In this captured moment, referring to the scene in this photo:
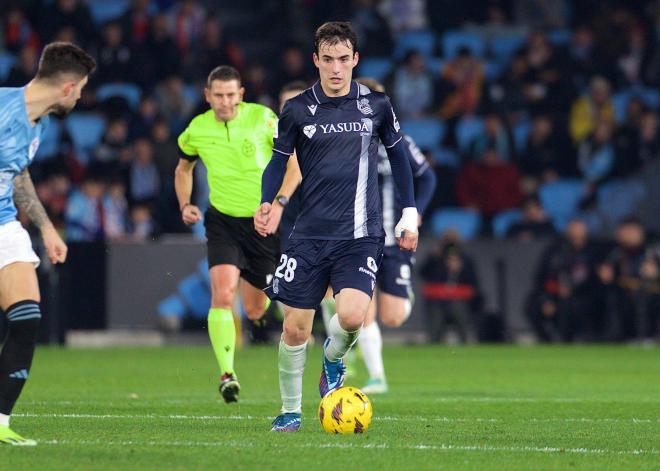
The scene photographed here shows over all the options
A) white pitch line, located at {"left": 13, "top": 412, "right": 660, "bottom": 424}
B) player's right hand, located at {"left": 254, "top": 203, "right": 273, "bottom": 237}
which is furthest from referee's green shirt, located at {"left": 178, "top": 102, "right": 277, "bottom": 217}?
player's right hand, located at {"left": 254, "top": 203, "right": 273, "bottom": 237}

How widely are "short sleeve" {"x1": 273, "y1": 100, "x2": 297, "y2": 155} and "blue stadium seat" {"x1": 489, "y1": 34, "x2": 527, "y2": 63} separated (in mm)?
17409

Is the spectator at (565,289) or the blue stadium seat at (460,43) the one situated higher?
the blue stadium seat at (460,43)

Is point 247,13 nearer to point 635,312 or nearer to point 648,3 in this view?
point 648,3

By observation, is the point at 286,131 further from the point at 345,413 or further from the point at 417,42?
the point at 417,42

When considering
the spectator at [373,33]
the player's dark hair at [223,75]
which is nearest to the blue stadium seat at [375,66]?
the spectator at [373,33]

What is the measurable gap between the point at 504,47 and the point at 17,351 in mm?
19181

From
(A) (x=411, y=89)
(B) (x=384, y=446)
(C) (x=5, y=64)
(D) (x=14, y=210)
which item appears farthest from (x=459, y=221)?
(D) (x=14, y=210)

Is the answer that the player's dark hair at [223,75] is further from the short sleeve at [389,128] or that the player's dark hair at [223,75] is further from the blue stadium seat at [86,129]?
the blue stadium seat at [86,129]

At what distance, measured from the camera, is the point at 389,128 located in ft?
29.9

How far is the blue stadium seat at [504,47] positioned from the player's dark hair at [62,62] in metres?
18.4

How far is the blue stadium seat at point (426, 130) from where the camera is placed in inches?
931

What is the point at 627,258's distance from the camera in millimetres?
21484

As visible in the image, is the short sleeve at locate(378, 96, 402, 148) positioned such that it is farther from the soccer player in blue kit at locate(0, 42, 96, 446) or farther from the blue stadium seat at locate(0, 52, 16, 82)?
the blue stadium seat at locate(0, 52, 16, 82)

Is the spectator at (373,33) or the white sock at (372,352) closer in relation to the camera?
the white sock at (372,352)
